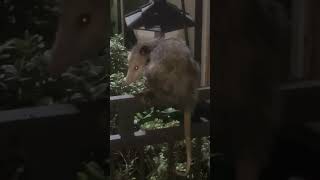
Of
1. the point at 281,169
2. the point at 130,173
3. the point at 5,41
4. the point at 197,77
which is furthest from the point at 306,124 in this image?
the point at 5,41

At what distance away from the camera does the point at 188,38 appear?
106cm

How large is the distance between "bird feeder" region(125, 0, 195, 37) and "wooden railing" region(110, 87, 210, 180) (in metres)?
0.14

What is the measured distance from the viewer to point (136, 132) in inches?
41.4

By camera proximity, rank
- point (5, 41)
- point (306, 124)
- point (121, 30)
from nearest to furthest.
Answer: point (5, 41), point (121, 30), point (306, 124)

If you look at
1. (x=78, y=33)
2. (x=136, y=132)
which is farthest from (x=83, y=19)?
(x=136, y=132)

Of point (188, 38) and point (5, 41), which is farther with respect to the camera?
point (188, 38)

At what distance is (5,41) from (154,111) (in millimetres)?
330

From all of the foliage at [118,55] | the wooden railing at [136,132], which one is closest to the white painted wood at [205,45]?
the wooden railing at [136,132]

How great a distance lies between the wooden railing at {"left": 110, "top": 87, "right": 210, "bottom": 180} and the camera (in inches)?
40.5

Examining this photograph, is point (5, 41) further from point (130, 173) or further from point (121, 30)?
point (130, 173)

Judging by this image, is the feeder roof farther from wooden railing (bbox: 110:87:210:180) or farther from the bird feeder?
wooden railing (bbox: 110:87:210:180)

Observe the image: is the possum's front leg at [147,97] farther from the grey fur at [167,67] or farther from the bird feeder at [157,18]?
the bird feeder at [157,18]

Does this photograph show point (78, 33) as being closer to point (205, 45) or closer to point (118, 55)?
point (118, 55)

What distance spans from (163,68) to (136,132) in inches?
5.5
